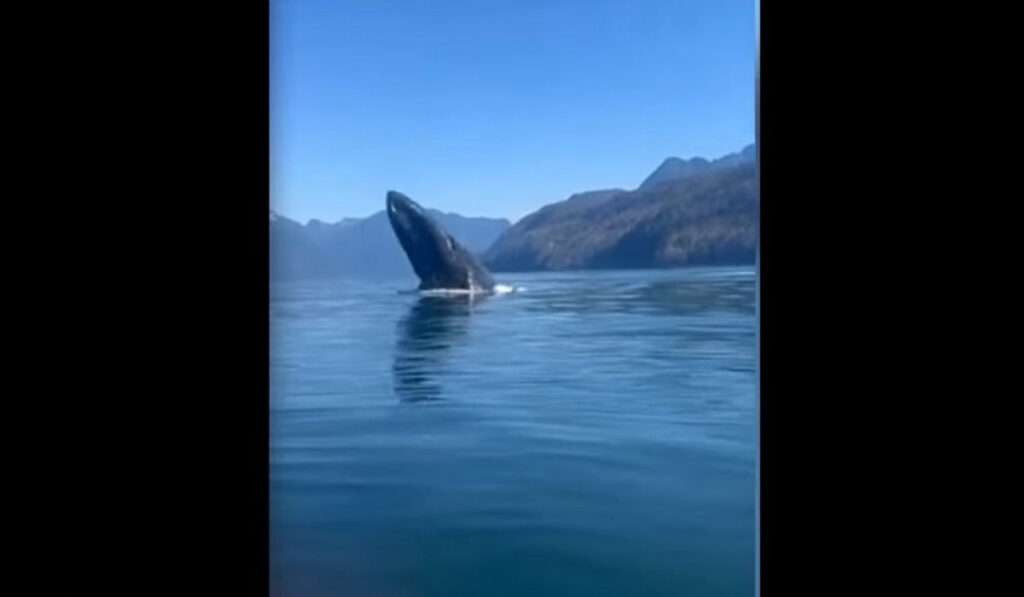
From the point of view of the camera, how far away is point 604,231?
2.16 metres

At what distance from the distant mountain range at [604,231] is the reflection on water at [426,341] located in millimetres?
117

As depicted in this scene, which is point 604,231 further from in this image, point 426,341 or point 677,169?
point 426,341

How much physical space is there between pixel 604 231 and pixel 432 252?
437 mm

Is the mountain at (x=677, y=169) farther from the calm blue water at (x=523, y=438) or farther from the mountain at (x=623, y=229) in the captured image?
the calm blue water at (x=523, y=438)

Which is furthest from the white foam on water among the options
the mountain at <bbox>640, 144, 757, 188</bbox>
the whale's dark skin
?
the mountain at <bbox>640, 144, 757, 188</bbox>

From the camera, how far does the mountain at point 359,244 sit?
1.86 meters

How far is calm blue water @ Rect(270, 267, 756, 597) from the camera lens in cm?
181

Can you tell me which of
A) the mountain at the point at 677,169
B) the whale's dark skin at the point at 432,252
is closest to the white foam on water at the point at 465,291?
the whale's dark skin at the point at 432,252

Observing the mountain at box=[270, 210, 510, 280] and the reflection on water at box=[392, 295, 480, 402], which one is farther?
the reflection on water at box=[392, 295, 480, 402]

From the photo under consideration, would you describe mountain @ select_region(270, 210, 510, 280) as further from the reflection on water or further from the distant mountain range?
the reflection on water

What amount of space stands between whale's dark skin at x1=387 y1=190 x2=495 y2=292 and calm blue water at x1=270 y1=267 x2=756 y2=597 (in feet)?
0.16
